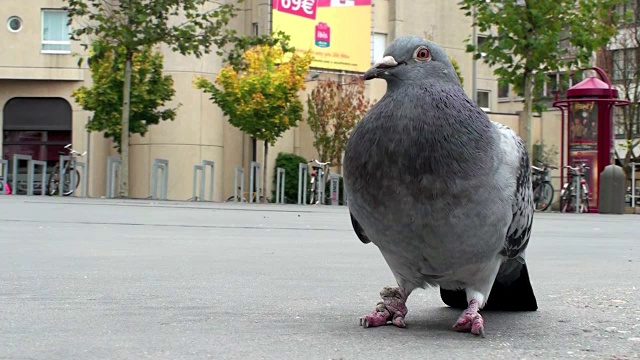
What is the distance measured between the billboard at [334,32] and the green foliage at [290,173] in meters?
4.53

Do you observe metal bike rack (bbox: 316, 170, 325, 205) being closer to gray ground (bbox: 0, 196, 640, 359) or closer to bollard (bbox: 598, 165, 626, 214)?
bollard (bbox: 598, 165, 626, 214)

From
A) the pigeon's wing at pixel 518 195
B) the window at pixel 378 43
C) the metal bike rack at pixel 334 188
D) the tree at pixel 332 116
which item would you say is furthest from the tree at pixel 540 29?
the pigeon's wing at pixel 518 195

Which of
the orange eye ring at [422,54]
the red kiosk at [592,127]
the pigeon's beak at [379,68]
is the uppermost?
the red kiosk at [592,127]

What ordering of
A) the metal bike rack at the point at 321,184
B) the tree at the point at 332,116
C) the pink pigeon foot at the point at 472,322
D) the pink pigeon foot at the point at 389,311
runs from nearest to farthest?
1. the pink pigeon foot at the point at 472,322
2. the pink pigeon foot at the point at 389,311
3. the metal bike rack at the point at 321,184
4. the tree at the point at 332,116

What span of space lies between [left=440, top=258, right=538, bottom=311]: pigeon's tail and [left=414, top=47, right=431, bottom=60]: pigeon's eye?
2.91 ft

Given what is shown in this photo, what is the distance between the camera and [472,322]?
363 centimetres

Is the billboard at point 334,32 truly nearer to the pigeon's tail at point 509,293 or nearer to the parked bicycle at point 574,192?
the parked bicycle at point 574,192

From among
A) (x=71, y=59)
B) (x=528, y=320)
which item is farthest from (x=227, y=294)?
(x=71, y=59)

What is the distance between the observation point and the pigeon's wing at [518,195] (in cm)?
365

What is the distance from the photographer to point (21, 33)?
118 feet

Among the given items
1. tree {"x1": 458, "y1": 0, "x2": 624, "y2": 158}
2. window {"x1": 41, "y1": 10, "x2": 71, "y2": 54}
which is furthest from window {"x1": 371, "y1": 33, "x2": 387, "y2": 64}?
tree {"x1": 458, "y1": 0, "x2": 624, "y2": 158}

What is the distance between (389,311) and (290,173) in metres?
33.7

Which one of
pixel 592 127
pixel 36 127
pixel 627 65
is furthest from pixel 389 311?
pixel 627 65

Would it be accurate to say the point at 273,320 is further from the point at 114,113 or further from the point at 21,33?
the point at 21,33
